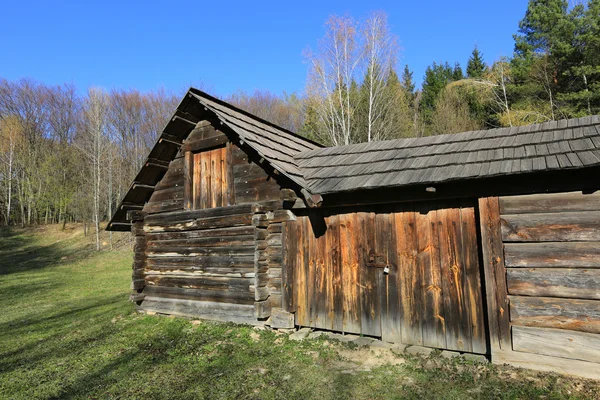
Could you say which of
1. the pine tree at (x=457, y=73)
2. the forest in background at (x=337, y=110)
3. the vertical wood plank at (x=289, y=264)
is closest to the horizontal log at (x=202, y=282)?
the vertical wood plank at (x=289, y=264)

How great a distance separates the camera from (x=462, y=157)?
606 cm

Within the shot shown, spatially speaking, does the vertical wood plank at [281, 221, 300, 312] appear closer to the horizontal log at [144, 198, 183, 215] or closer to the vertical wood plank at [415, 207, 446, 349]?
the vertical wood plank at [415, 207, 446, 349]

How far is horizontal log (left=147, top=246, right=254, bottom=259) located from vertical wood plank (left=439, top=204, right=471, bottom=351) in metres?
3.95

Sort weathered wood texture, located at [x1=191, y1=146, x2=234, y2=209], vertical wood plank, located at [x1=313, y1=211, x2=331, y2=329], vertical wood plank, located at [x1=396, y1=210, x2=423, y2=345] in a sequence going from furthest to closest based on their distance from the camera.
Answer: weathered wood texture, located at [x1=191, y1=146, x2=234, y2=209] < vertical wood plank, located at [x1=313, y1=211, x2=331, y2=329] < vertical wood plank, located at [x1=396, y1=210, x2=423, y2=345]

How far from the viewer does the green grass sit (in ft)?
15.3

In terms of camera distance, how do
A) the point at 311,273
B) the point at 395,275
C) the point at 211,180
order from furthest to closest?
the point at 211,180 < the point at 311,273 < the point at 395,275

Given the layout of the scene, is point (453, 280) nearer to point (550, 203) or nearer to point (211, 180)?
point (550, 203)

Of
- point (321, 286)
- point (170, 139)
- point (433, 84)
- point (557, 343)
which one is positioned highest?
point (433, 84)

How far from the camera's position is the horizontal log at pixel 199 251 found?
25.8 ft

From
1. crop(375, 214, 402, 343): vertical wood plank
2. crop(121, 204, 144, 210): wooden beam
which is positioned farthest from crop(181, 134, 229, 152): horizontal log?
crop(375, 214, 402, 343): vertical wood plank

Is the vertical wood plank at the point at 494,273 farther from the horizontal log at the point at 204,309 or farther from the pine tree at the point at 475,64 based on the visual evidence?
the pine tree at the point at 475,64

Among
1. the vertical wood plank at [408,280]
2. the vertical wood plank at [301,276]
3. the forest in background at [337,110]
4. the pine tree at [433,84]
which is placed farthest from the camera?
the pine tree at [433,84]

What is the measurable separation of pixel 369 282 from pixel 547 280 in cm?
268

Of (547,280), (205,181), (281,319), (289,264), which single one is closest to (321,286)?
(289,264)
